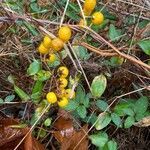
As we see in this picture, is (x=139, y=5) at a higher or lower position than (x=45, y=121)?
higher

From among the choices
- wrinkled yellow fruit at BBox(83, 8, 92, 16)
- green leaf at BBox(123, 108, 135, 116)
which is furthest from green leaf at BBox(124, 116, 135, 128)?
wrinkled yellow fruit at BBox(83, 8, 92, 16)

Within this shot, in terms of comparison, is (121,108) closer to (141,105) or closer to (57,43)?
(141,105)

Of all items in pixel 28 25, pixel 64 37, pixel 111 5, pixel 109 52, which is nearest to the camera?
pixel 64 37

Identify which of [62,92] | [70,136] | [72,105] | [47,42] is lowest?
[70,136]

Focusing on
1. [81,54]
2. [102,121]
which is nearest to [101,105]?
[102,121]

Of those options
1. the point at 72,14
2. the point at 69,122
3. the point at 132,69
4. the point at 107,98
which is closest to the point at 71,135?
the point at 69,122

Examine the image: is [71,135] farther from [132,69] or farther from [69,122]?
[132,69]
